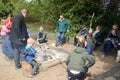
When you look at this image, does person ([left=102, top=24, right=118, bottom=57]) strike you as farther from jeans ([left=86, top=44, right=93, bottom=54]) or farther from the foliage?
the foliage

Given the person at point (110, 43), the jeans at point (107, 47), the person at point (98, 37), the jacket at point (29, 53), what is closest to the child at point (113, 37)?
the person at point (110, 43)

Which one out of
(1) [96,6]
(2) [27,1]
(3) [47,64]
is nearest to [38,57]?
(3) [47,64]

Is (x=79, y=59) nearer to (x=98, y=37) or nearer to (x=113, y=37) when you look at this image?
(x=113, y=37)

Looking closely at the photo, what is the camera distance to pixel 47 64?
10273 mm

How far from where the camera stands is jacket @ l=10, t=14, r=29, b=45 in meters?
9.49

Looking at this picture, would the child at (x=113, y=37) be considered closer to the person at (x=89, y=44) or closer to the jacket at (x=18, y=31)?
the person at (x=89, y=44)

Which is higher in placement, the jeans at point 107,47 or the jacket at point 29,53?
the jacket at point 29,53

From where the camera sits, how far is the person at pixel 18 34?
31.2 feet

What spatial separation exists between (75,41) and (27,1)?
603 cm

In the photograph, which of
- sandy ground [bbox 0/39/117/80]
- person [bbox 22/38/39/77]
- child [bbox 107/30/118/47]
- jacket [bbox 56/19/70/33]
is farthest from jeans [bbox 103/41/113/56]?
person [bbox 22/38/39/77]

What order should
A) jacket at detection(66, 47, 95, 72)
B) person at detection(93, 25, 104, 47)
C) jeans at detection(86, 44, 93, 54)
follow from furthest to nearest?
1. person at detection(93, 25, 104, 47)
2. jeans at detection(86, 44, 93, 54)
3. jacket at detection(66, 47, 95, 72)

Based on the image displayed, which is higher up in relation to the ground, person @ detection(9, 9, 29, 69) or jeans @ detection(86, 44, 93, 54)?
person @ detection(9, 9, 29, 69)

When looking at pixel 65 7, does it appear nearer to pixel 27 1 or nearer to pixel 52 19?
pixel 52 19

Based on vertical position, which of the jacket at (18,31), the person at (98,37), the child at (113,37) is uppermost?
the jacket at (18,31)
